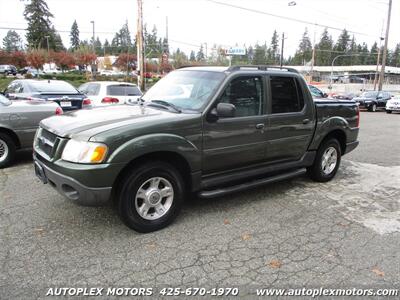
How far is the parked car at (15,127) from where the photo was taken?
20.7 ft

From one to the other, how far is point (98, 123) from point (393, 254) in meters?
3.39

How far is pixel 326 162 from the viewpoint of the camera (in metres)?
6.00

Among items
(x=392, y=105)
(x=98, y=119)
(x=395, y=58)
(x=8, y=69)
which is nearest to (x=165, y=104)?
(x=98, y=119)

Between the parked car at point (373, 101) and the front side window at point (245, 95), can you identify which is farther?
the parked car at point (373, 101)

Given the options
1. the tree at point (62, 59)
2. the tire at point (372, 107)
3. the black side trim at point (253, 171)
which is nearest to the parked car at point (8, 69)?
the tree at point (62, 59)

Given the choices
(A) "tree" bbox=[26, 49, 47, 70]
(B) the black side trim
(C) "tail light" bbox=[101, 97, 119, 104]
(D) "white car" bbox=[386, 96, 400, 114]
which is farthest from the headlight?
(A) "tree" bbox=[26, 49, 47, 70]

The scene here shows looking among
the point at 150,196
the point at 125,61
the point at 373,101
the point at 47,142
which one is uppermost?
the point at 125,61

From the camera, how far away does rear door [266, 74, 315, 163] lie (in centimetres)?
486

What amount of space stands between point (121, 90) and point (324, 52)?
376 ft

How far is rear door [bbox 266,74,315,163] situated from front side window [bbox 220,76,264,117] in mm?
187

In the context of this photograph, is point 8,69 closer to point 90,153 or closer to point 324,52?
point 90,153

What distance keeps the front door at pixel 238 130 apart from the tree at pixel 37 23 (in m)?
82.6

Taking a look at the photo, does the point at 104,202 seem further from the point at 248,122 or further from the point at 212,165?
the point at 248,122

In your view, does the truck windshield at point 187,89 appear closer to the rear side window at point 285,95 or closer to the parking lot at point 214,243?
the rear side window at point 285,95
